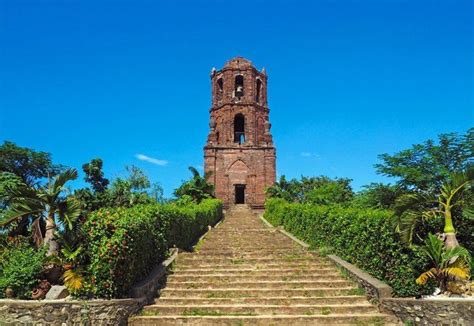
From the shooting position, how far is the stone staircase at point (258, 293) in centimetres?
852

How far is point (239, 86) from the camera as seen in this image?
1448 inches

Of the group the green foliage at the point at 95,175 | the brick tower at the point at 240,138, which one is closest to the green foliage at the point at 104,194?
the green foliage at the point at 95,175

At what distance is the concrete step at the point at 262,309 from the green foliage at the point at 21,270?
2.40m

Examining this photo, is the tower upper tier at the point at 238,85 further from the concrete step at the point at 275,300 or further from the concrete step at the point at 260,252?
the concrete step at the point at 275,300

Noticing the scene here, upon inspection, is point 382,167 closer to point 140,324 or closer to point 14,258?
point 140,324

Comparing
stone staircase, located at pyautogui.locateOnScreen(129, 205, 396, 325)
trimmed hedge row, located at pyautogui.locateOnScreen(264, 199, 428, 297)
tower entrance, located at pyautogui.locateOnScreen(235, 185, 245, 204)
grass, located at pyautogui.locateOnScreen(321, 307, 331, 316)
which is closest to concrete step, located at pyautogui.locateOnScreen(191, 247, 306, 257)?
stone staircase, located at pyautogui.locateOnScreen(129, 205, 396, 325)

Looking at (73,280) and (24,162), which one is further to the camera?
(24,162)

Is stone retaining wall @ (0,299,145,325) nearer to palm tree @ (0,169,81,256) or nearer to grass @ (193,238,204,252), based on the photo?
palm tree @ (0,169,81,256)

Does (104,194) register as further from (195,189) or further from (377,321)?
(377,321)

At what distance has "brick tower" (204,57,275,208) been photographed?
113 feet

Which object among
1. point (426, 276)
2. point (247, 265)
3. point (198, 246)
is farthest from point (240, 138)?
point (426, 276)

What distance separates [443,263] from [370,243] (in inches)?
69.4

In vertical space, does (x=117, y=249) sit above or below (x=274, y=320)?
above

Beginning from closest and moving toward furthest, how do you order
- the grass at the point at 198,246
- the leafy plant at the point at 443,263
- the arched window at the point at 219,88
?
1. the leafy plant at the point at 443,263
2. the grass at the point at 198,246
3. the arched window at the point at 219,88
